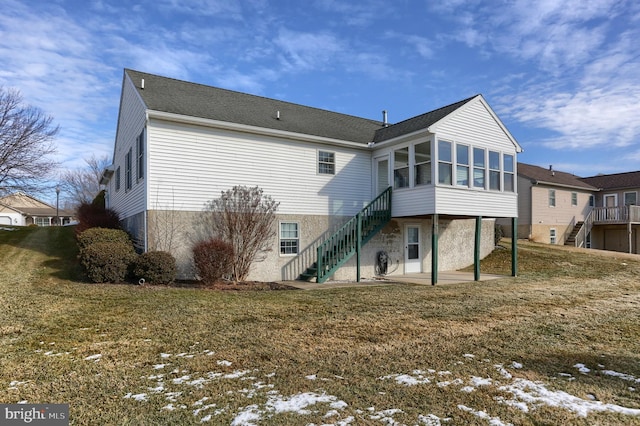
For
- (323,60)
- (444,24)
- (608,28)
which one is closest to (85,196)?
(323,60)

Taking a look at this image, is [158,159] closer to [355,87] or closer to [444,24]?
[355,87]

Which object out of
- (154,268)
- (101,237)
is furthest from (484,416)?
(101,237)

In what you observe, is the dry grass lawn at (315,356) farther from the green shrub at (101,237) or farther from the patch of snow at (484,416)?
the green shrub at (101,237)

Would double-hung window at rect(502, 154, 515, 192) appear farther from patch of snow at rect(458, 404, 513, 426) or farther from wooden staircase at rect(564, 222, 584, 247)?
wooden staircase at rect(564, 222, 584, 247)

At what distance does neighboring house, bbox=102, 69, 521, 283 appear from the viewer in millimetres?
11281

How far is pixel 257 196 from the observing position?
40.4ft

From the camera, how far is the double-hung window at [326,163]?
1388cm

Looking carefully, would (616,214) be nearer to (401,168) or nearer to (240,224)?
(401,168)

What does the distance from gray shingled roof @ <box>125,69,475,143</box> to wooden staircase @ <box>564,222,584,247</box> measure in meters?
19.5

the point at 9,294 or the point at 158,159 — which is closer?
the point at 9,294

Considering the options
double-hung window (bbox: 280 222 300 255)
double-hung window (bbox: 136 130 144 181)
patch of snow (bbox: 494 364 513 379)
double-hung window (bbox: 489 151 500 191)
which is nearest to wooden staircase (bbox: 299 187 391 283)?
double-hung window (bbox: 280 222 300 255)

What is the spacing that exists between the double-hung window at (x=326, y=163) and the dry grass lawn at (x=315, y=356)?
5592 mm

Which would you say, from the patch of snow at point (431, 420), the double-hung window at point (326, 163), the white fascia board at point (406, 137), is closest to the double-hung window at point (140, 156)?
the double-hung window at point (326, 163)

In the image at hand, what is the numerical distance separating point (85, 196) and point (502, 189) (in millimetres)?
49038
